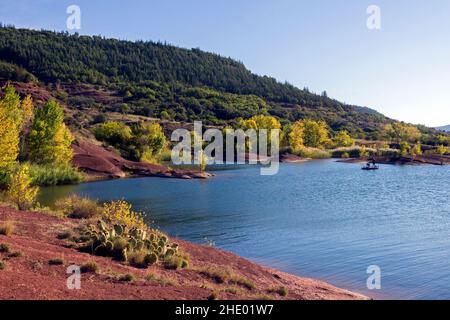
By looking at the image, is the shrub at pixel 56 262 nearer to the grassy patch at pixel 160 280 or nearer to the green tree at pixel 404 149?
the grassy patch at pixel 160 280

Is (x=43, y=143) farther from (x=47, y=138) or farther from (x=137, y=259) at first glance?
(x=137, y=259)

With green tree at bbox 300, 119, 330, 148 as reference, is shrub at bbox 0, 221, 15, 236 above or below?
below

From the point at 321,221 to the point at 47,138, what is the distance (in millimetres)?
41630

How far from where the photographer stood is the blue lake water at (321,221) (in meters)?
23.8

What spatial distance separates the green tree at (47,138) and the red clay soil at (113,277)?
40409 millimetres

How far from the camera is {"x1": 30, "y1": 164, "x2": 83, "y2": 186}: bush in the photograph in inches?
2326

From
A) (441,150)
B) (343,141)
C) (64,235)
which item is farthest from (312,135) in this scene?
(64,235)

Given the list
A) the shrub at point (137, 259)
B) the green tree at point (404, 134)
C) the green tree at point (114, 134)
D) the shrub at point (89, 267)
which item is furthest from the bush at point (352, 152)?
the shrub at point (89, 267)

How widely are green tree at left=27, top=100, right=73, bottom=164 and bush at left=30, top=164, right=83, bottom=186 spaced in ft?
5.27

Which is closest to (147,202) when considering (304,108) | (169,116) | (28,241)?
(28,241)

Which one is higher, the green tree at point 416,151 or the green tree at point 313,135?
the green tree at point 313,135

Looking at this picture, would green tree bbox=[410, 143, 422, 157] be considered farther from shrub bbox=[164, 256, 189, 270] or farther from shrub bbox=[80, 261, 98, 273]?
shrub bbox=[80, 261, 98, 273]

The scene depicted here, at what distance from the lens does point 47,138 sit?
63125mm

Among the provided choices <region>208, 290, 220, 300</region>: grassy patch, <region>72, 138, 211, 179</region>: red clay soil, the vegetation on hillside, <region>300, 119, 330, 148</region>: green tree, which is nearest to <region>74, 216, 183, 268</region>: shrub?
<region>208, 290, 220, 300</region>: grassy patch
